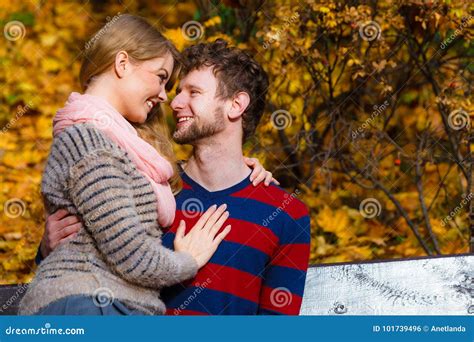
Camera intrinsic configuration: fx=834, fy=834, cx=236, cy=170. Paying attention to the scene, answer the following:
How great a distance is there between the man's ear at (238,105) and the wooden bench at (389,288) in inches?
32.0

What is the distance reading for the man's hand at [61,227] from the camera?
2686mm

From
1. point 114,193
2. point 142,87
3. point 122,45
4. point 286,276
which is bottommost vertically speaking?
point 286,276

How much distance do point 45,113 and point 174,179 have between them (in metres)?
3.15

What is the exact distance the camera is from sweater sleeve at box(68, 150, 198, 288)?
2.59 metres

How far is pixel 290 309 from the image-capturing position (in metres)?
3.12

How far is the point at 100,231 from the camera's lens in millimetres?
2598

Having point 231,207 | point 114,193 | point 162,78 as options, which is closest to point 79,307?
point 114,193

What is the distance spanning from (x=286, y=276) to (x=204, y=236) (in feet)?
1.19

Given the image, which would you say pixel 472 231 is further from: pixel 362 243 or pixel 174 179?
pixel 174 179

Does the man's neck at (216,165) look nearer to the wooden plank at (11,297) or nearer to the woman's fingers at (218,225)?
the woman's fingers at (218,225)

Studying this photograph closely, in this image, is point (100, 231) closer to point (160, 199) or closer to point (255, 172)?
point (160, 199)

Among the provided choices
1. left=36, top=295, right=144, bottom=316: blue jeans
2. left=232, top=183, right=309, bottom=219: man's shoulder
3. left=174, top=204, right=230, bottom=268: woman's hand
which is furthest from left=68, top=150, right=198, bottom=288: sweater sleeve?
left=232, top=183, right=309, bottom=219: man's shoulder

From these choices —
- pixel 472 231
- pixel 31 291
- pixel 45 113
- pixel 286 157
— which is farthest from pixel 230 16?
pixel 31 291

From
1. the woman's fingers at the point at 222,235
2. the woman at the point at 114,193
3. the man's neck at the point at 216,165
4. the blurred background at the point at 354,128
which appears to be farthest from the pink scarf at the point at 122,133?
the blurred background at the point at 354,128
